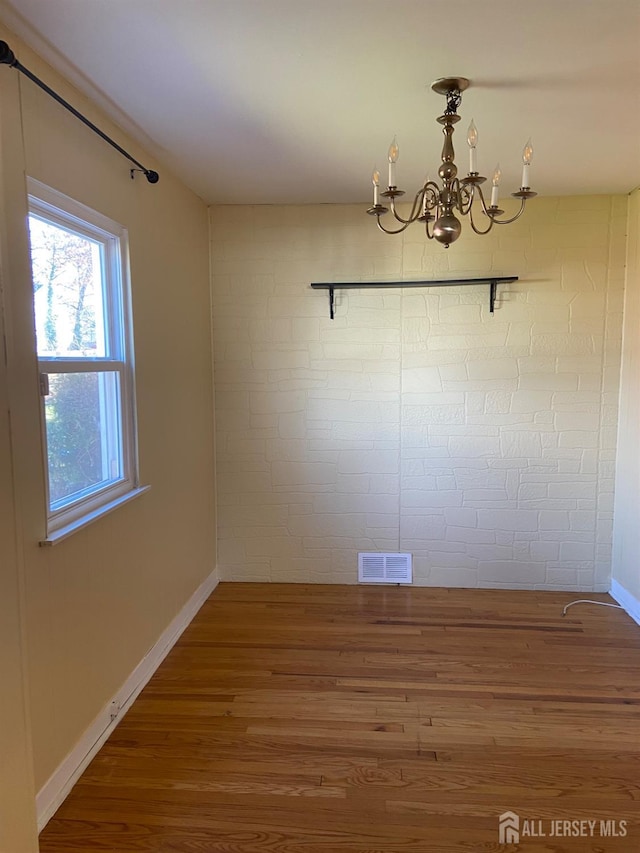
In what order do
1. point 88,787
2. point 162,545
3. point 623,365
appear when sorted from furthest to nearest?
point 623,365 → point 162,545 → point 88,787

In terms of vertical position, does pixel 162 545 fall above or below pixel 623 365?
below

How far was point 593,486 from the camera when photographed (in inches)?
133

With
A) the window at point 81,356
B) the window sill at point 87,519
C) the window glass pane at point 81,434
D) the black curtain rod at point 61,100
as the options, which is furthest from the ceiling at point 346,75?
the window sill at point 87,519

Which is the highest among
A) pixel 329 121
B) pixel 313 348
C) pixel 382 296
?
pixel 329 121

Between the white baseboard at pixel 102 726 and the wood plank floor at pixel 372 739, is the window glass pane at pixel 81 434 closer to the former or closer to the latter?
the white baseboard at pixel 102 726

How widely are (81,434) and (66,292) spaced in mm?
525

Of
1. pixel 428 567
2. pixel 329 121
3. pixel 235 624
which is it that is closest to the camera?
pixel 329 121

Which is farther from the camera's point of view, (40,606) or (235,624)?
(235,624)

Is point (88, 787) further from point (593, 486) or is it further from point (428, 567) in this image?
point (593, 486)

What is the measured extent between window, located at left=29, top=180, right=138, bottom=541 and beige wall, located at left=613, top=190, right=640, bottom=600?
2.72 m

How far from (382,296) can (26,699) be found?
2735mm

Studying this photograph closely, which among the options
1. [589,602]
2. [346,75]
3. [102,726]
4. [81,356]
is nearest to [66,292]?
[81,356]

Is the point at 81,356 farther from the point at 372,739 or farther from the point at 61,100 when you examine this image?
the point at 372,739

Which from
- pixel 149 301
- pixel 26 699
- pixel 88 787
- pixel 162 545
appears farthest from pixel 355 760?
pixel 149 301
